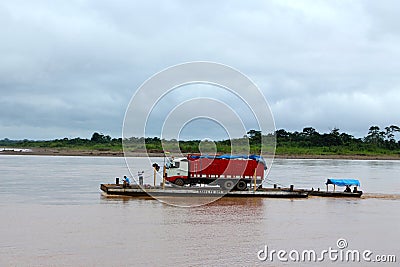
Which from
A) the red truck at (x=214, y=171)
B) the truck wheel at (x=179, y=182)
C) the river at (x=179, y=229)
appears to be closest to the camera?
the river at (x=179, y=229)

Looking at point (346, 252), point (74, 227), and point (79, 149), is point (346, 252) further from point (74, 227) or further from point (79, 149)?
point (79, 149)

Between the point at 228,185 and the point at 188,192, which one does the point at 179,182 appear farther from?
the point at 228,185

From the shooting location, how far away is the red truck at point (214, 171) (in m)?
31.8

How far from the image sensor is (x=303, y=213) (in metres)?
25.7

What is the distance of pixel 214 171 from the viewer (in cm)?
3212

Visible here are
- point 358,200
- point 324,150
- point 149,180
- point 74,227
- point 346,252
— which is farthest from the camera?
point 324,150

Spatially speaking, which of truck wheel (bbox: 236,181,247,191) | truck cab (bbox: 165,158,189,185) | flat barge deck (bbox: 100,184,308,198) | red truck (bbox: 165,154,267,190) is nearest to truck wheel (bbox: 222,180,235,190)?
red truck (bbox: 165,154,267,190)

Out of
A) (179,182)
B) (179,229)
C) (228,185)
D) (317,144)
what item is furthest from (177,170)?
(317,144)

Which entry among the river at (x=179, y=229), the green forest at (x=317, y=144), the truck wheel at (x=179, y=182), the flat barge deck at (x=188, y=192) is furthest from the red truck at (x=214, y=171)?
the green forest at (x=317, y=144)

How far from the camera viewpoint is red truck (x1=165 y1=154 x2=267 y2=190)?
31.8 meters

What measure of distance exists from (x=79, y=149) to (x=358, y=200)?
10040cm

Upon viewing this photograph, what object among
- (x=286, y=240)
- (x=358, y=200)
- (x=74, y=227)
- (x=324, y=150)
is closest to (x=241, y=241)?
(x=286, y=240)

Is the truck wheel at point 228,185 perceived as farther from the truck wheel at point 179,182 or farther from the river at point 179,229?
the truck wheel at point 179,182

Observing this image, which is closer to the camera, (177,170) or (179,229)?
(179,229)
